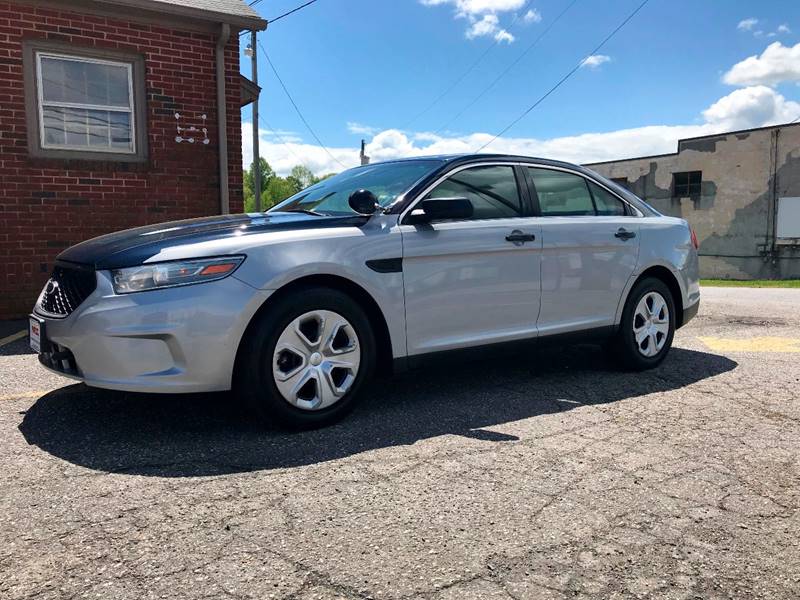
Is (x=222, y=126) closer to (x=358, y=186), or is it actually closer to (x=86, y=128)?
(x=86, y=128)

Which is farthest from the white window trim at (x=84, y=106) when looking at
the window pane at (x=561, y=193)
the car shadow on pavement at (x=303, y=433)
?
the window pane at (x=561, y=193)

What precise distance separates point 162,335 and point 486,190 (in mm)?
2305

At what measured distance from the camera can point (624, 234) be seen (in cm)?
509

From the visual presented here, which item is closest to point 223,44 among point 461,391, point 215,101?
point 215,101

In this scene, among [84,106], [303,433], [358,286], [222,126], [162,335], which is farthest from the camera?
[222,126]

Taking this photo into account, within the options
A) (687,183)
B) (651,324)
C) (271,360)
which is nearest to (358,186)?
(271,360)

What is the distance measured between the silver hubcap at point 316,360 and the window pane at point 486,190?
112 centimetres

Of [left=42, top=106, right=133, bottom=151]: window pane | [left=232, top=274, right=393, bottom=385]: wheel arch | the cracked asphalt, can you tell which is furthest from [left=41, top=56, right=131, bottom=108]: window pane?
[left=232, top=274, right=393, bottom=385]: wheel arch

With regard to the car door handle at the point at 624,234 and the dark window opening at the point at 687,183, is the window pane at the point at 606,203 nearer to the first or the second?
the car door handle at the point at 624,234

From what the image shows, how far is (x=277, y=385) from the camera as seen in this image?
3506mm

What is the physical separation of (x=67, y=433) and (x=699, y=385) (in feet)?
13.5

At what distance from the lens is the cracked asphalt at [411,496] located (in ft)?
7.25

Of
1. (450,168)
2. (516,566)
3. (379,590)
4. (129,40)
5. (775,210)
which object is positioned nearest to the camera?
(379,590)

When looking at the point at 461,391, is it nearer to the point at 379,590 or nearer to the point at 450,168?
the point at 450,168
